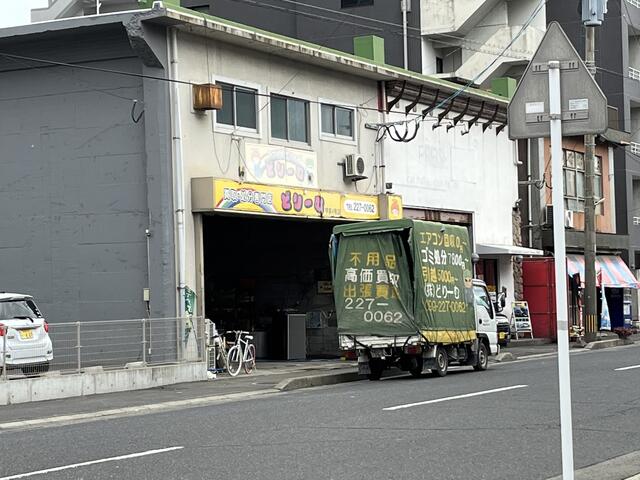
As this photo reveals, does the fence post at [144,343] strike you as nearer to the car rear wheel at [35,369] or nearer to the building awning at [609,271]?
the car rear wheel at [35,369]

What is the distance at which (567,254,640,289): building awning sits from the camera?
136ft

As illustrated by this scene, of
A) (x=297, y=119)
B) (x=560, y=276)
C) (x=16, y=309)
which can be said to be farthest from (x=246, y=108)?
(x=560, y=276)

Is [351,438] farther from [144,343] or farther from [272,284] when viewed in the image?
[272,284]

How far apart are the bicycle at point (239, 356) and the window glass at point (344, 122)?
7.31 m

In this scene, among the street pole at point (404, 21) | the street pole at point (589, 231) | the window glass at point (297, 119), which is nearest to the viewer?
the window glass at point (297, 119)

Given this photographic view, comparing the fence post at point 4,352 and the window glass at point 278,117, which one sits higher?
the window glass at point 278,117

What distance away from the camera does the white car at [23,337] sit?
61.8 ft

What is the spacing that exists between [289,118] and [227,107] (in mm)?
2339

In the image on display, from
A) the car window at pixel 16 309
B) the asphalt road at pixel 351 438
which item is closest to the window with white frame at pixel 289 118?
the car window at pixel 16 309

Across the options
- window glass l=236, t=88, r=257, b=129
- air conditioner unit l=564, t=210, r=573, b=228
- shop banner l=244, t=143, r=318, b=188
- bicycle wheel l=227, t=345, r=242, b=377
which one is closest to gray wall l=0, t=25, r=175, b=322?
bicycle wheel l=227, t=345, r=242, b=377

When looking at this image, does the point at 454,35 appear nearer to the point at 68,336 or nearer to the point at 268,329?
the point at 268,329

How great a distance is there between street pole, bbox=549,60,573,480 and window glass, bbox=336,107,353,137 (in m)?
21.4

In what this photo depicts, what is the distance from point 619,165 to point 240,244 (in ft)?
76.3

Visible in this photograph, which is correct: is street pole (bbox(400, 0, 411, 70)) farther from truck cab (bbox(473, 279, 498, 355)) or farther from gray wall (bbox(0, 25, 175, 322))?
gray wall (bbox(0, 25, 175, 322))
